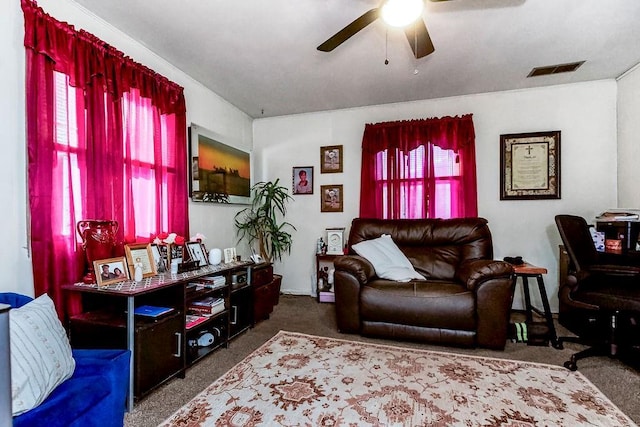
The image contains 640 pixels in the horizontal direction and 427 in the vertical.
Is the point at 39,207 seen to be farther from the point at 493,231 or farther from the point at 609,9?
the point at 493,231

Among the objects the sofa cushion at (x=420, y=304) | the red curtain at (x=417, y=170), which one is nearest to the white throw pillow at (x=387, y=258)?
the sofa cushion at (x=420, y=304)

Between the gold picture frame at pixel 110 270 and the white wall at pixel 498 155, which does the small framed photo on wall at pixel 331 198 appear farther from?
the gold picture frame at pixel 110 270

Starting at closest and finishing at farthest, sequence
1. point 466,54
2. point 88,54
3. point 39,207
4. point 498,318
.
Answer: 1. point 39,207
2. point 88,54
3. point 498,318
4. point 466,54

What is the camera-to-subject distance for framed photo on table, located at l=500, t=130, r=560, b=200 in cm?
350

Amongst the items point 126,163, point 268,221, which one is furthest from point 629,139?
point 126,163

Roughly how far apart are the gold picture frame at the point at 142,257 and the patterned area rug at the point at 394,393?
88 centimetres

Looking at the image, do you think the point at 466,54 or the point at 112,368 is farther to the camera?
the point at 466,54

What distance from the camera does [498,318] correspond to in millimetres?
→ 2408

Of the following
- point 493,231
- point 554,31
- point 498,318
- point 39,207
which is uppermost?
point 554,31

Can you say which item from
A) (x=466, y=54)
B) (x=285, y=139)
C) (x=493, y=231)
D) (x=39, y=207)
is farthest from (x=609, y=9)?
(x=39, y=207)

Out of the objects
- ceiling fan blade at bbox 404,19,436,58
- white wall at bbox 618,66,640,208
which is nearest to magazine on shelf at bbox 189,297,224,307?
ceiling fan blade at bbox 404,19,436,58

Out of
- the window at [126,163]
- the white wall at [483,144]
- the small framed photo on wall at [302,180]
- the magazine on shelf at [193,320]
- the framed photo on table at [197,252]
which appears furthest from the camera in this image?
the small framed photo on wall at [302,180]

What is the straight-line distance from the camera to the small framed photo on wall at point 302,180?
4375mm

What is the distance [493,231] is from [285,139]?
2933mm
